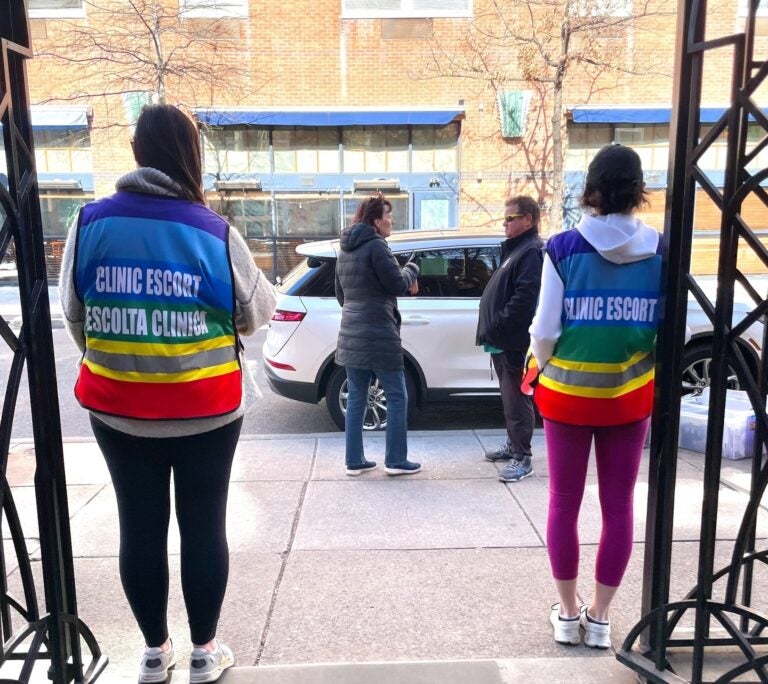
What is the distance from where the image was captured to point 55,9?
15.9 meters

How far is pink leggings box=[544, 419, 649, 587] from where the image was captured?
8.37 ft

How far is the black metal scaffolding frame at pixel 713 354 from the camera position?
82.8 inches

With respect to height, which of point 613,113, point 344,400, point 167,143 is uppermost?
point 613,113

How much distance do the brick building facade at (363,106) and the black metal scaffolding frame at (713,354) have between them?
12.9 metres

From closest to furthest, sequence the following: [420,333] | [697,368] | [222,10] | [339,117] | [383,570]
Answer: [383,570]
[420,333]
[697,368]
[222,10]
[339,117]

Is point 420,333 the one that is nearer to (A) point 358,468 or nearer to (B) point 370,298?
(B) point 370,298

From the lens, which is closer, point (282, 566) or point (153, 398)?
point (153, 398)

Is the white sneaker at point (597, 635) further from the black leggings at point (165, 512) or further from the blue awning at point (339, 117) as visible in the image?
the blue awning at point (339, 117)

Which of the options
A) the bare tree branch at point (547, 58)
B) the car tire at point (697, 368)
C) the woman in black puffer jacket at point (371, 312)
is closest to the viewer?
the woman in black puffer jacket at point (371, 312)

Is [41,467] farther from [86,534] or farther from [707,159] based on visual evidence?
[707,159]

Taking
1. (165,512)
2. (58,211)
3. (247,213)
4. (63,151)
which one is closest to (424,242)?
(165,512)

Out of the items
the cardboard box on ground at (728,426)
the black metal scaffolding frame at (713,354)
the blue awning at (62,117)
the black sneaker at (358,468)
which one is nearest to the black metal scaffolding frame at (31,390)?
the black metal scaffolding frame at (713,354)

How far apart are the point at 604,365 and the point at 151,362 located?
153cm

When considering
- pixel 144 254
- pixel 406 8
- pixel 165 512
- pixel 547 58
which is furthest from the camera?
pixel 406 8
